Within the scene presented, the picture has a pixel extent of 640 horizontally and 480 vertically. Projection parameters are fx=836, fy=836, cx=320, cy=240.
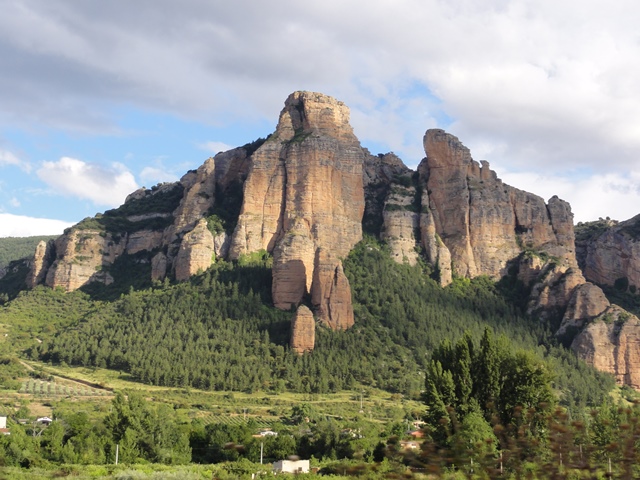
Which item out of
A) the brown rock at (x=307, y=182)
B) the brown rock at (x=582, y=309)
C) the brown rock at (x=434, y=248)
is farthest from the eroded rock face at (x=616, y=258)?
the brown rock at (x=307, y=182)

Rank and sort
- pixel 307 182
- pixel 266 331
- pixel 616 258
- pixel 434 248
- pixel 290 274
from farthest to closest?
1. pixel 616 258
2. pixel 434 248
3. pixel 307 182
4. pixel 290 274
5. pixel 266 331

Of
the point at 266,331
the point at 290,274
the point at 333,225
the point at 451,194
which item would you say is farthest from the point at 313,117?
the point at 266,331

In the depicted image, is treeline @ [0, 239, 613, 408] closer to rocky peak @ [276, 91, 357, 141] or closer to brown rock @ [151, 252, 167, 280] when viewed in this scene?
brown rock @ [151, 252, 167, 280]

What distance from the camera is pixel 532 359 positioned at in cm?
5716

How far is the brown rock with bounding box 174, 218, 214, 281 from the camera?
462ft

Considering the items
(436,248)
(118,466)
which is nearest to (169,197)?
(436,248)

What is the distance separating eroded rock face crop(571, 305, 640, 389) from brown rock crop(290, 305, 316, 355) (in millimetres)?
42118

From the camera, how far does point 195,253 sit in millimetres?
140750

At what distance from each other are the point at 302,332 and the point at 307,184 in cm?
3350

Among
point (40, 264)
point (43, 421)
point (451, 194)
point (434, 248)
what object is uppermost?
point (451, 194)

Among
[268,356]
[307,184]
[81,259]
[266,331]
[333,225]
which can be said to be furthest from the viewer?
[81,259]

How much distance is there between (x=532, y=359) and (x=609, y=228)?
121700mm

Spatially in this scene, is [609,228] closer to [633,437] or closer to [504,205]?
[504,205]

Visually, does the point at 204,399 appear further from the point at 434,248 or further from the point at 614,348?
the point at 614,348
